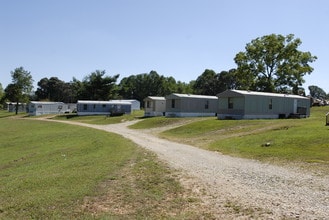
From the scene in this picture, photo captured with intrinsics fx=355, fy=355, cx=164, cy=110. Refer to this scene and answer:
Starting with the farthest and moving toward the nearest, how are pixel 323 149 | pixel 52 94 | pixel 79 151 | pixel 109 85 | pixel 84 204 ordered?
pixel 52 94, pixel 109 85, pixel 79 151, pixel 323 149, pixel 84 204

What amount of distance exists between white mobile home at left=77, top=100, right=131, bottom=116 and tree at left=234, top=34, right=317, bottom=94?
2032 cm

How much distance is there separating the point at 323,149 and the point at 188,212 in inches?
409

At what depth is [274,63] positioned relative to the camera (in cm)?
5441

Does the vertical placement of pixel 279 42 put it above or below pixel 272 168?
above

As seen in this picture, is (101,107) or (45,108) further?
(45,108)

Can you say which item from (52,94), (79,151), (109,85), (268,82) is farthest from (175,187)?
(52,94)

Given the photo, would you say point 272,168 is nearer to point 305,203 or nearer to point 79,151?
point 305,203

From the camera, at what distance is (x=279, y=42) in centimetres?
5341

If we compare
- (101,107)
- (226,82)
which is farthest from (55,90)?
(101,107)

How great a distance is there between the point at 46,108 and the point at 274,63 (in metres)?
46.0

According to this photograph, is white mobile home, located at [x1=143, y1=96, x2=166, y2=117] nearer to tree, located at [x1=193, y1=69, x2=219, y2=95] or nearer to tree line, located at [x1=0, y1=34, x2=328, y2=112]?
tree line, located at [x1=0, y1=34, x2=328, y2=112]

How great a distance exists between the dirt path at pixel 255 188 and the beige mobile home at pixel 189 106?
29.4m

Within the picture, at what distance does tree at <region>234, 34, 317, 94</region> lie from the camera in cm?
5328

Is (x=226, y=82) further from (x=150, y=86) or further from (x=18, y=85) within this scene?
(x=18, y=85)
